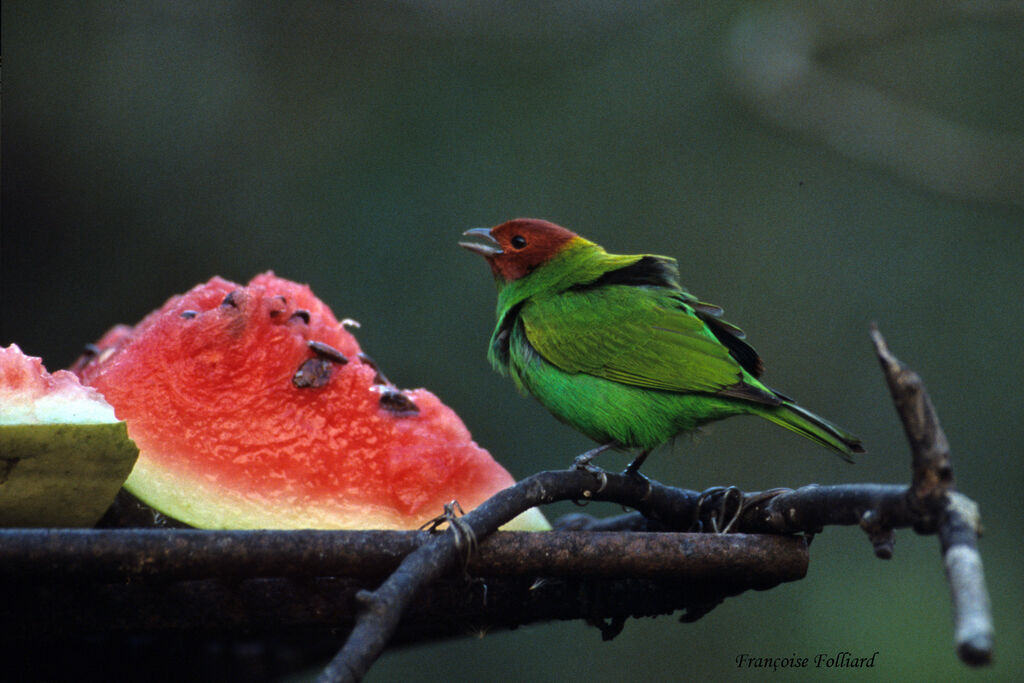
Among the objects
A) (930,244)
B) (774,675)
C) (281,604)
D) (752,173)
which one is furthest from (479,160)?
(281,604)

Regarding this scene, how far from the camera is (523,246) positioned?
2.65 metres

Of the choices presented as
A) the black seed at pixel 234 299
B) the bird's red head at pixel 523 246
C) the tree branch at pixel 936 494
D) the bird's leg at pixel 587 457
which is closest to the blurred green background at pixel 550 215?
the bird's red head at pixel 523 246

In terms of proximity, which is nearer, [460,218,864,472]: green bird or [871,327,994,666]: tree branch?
[871,327,994,666]: tree branch

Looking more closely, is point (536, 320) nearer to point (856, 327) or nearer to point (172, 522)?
point (172, 522)

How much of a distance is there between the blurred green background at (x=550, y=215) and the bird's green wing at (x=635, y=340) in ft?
7.68

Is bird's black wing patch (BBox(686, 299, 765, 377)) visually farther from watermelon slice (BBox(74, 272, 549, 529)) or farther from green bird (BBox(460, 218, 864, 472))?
watermelon slice (BBox(74, 272, 549, 529))

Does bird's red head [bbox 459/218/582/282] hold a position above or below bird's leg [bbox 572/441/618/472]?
above

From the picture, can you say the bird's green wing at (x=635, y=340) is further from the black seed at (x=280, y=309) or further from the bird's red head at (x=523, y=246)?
the black seed at (x=280, y=309)

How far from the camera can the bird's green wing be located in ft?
7.17

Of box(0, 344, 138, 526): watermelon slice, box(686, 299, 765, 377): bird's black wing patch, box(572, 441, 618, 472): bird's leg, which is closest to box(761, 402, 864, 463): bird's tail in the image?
box(686, 299, 765, 377): bird's black wing patch

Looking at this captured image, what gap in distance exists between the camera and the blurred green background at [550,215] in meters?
4.92

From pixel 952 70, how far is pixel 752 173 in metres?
1.44

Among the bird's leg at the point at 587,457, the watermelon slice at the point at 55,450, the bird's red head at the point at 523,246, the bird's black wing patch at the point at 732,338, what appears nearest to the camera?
the watermelon slice at the point at 55,450

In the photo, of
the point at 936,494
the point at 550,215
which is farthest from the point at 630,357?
the point at 550,215
